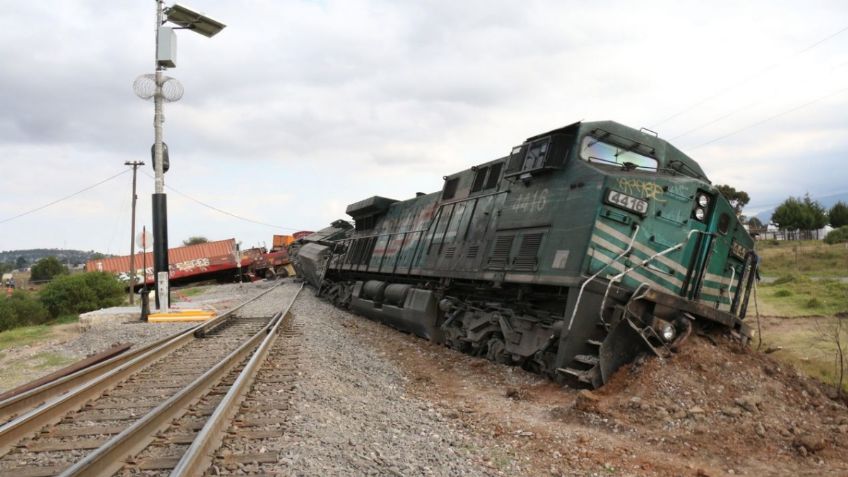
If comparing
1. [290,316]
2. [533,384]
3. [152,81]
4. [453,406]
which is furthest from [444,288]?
[152,81]

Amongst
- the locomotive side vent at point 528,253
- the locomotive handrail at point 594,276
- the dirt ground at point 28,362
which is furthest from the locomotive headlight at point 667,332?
the dirt ground at point 28,362

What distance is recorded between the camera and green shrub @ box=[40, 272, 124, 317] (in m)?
29.7

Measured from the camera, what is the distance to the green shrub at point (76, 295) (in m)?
29.7

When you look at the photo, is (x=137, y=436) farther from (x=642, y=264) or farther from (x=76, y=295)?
(x=76, y=295)

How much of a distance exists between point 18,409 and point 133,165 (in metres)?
30.1

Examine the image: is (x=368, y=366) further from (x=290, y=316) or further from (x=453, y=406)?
(x=290, y=316)

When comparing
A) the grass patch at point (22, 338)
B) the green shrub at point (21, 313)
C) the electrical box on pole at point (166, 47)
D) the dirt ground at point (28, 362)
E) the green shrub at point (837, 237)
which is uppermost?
the electrical box on pole at point (166, 47)

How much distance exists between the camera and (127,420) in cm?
581

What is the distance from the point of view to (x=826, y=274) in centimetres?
2503

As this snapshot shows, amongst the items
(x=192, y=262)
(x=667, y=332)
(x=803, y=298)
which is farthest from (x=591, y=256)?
(x=192, y=262)

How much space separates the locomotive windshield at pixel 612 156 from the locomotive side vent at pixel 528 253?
4.07 feet

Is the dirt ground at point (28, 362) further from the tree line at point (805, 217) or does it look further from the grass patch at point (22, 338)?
the tree line at point (805, 217)

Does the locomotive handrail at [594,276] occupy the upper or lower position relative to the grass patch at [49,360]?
upper

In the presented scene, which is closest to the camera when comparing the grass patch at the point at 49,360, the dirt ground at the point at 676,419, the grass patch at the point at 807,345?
the dirt ground at the point at 676,419
